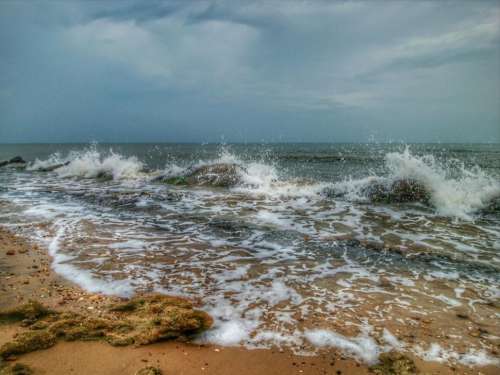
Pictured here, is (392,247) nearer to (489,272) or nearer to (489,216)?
(489,272)

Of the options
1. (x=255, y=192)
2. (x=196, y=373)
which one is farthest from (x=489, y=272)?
(x=255, y=192)

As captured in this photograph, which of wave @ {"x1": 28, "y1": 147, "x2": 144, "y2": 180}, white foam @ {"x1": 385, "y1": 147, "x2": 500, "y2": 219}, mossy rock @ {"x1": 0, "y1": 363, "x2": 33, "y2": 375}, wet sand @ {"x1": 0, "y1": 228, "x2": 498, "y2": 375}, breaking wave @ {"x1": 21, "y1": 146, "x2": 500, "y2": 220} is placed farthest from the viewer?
wave @ {"x1": 28, "y1": 147, "x2": 144, "y2": 180}

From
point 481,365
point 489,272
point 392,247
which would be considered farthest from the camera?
point 392,247

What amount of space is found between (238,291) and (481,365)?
2.51 metres

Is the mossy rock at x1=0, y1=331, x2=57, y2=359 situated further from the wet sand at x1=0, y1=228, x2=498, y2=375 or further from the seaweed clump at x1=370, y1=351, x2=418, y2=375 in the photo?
the seaweed clump at x1=370, y1=351, x2=418, y2=375

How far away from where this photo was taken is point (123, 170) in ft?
60.9

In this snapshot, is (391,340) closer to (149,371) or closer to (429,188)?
(149,371)

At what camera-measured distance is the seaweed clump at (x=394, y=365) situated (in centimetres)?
256

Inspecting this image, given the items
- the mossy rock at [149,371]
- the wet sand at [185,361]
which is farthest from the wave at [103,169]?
the mossy rock at [149,371]

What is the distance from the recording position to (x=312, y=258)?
5281 millimetres

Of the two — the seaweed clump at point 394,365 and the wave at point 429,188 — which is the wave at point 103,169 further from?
the seaweed clump at point 394,365

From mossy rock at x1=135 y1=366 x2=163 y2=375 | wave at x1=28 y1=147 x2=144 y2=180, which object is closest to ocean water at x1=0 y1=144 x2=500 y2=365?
mossy rock at x1=135 y1=366 x2=163 y2=375

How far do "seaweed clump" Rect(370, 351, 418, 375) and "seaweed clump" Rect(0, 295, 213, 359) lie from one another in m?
1.61

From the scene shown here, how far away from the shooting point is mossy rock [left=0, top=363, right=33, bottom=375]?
2.39 metres
